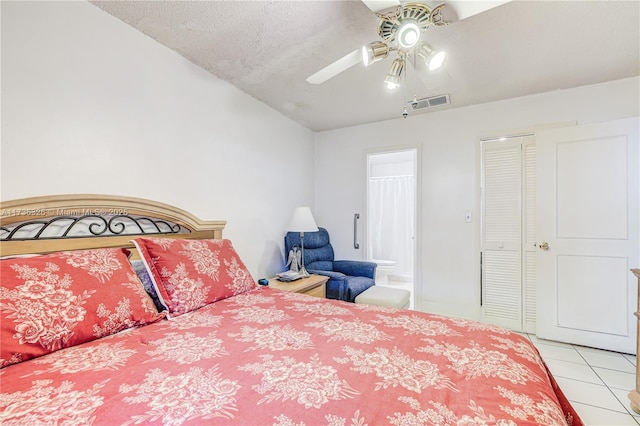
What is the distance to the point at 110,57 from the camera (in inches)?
70.7

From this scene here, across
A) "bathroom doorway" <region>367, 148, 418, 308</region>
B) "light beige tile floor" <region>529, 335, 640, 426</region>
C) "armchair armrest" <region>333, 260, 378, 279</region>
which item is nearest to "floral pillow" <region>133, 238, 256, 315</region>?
A: "armchair armrest" <region>333, 260, 378, 279</region>

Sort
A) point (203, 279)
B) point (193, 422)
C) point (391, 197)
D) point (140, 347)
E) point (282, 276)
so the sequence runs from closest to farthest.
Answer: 1. point (193, 422)
2. point (140, 347)
3. point (203, 279)
4. point (282, 276)
5. point (391, 197)

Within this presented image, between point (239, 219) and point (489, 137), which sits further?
point (489, 137)

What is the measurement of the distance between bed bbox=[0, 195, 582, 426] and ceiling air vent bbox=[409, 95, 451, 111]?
2277mm

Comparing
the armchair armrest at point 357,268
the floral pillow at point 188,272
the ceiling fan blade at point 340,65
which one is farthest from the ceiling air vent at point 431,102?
the floral pillow at point 188,272

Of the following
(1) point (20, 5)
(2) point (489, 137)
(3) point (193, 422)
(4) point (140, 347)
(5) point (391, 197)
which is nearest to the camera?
(3) point (193, 422)

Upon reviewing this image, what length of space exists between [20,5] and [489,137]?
375 centimetres

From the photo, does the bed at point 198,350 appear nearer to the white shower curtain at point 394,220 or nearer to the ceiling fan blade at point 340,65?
the ceiling fan blade at point 340,65

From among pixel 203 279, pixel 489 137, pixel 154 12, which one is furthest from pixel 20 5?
pixel 489 137

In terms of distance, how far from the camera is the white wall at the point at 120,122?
4.77 ft

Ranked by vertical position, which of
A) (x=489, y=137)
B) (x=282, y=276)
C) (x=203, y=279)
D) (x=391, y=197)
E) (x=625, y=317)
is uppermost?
(x=489, y=137)

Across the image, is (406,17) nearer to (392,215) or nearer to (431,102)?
(431,102)

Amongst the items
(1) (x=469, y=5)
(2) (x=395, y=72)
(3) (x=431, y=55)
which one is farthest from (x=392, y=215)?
(1) (x=469, y=5)

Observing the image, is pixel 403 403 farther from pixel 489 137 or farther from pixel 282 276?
pixel 489 137
